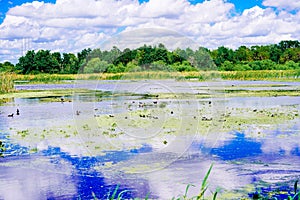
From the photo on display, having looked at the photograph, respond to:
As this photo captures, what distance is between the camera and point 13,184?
5383mm

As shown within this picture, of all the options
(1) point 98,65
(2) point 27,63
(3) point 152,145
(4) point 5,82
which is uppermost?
(2) point 27,63

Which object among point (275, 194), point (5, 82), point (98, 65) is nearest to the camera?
point (275, 194)

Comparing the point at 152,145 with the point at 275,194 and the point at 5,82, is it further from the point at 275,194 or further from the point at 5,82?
the point at 5,82

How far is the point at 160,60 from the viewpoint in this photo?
8.16 m

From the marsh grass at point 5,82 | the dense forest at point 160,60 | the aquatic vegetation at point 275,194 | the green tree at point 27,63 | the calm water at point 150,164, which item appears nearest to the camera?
the aquatic vegetation at point 275,194

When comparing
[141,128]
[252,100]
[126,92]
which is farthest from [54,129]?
[126,92]

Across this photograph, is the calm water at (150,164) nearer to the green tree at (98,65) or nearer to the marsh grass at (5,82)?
the green tree at (98,65)

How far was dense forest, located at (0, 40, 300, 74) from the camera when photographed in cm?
741

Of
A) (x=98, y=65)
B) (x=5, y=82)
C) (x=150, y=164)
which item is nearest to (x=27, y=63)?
(x=5, y=82)

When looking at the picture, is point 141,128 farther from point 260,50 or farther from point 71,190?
point 260,50

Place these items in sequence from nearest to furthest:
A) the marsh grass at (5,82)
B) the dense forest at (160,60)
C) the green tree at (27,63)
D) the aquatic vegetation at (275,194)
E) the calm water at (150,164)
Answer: the aquatic vegetation at (275,194) < the calm water at (150,164) < the dense forest at (160,60) < the marsh grass at (5,82) < the green tree at (27,63)

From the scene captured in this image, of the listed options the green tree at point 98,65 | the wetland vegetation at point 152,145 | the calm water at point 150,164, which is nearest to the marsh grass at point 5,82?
the wetland vegetation at point 152,145

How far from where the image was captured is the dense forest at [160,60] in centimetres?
741

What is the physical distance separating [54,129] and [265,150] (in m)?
4.45
